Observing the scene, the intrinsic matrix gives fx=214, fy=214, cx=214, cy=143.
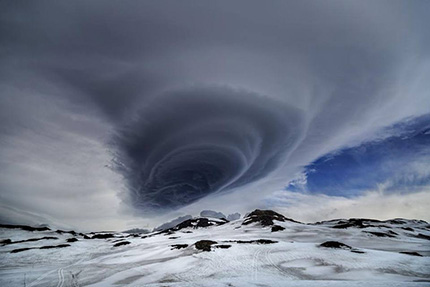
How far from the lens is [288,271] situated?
663 inches

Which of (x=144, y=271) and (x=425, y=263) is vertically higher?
(x=425, y=263)

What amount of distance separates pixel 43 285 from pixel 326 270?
21.7 meters

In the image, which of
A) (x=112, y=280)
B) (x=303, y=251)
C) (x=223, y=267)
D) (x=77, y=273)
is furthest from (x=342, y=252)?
(x=77, y=273)

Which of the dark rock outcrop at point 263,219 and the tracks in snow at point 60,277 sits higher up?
the dark rock outcrop at point 263,219

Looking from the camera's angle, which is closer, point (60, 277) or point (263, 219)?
point (60, 277)

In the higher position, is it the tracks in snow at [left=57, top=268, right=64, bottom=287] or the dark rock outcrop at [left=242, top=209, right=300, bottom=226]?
the dark rock outcrop at [left=242, top=209, right=300, bottom=226]

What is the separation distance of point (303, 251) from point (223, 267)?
10561 millimetres

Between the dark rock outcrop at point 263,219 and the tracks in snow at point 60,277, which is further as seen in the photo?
the dark rock outcrop at point 263,219

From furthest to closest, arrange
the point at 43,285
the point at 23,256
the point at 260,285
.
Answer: the point at 23,256, the point at 43,285, the point at 260,285

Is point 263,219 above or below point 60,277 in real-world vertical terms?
above

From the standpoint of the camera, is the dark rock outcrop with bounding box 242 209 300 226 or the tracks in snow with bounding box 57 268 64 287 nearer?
the tracks in snow with bounding box 57 268 64 287

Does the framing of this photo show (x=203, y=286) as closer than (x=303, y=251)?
Yes

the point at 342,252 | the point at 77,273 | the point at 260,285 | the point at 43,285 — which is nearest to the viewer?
the point at 260,285

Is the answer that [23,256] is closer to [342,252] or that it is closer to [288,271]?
[288,271]
